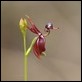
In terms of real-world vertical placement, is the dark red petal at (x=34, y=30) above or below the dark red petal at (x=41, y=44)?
above

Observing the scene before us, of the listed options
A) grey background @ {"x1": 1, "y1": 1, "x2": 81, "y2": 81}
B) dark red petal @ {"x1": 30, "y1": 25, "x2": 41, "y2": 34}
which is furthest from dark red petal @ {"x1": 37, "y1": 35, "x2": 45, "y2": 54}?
grey background @ {"x1": 1, "y1": 1, "x2": 81, "y2": 81}

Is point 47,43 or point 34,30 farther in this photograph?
point 47,43

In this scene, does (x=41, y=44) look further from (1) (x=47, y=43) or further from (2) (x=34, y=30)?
(1) (x=47, y=43)

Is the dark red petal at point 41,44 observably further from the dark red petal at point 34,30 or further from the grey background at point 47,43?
the grey background at point 47,43

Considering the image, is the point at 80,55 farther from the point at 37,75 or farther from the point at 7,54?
the point at 7,54

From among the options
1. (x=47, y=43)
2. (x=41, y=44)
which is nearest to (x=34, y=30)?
(x=41, y=44)

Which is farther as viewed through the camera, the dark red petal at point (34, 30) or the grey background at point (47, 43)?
the grey background at point (47, 43)

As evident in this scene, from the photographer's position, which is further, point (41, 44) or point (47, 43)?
point (47, 43)

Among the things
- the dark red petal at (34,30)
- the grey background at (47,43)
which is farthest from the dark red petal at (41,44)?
the grey background at (47,43)

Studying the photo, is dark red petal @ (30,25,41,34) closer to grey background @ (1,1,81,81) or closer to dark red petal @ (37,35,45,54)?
dark red petal @ (37,35,45,54)
